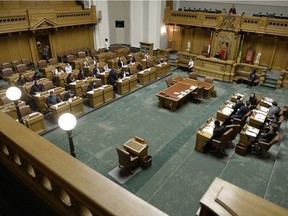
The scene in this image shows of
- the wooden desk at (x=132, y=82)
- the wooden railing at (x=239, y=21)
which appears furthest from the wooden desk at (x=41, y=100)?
the wooden railing at (x=239, y=21)

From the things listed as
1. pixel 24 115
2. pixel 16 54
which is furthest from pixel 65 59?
pixel 24 115

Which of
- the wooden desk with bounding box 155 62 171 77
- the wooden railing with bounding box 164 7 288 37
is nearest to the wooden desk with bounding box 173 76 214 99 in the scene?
the wooden desk with bounding box 155 62 171 77

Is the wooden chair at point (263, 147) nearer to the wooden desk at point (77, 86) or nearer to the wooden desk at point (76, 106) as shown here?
the wooden desk at point (76, 106)

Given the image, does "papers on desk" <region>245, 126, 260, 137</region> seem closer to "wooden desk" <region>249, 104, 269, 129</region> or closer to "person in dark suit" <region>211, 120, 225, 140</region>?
"wooden desk" <region>249, 104, 269, 129</region>

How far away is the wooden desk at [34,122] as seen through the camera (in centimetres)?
874

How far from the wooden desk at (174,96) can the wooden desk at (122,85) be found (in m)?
2.27

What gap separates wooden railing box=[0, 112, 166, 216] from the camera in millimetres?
1320

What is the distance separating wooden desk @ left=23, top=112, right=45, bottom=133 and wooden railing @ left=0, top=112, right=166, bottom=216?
6.94 meters

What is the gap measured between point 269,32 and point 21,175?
15.9m

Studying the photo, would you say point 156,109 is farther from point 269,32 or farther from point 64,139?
point 269,32

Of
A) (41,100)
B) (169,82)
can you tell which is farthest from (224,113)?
(41,100)

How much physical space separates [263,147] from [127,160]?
445cm

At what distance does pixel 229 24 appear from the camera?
15500 millimetres

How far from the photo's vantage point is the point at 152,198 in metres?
6.37
